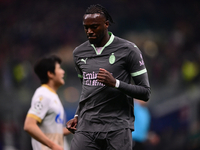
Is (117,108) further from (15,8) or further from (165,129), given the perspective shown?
(15,8)

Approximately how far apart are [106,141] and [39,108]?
1394 millimetres

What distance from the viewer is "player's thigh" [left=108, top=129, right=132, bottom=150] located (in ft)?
9.00

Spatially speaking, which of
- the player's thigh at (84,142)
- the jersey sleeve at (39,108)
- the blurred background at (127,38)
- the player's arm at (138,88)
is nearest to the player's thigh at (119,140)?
the player's thigh at (84,142)

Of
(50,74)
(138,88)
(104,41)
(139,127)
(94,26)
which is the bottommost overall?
(139,127)

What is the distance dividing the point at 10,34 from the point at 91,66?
10.0 metres

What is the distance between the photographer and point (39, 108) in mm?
3912

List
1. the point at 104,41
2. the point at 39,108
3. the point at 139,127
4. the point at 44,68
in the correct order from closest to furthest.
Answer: the point at 104,41 → the point at 39,108 → the point at 44,68 → the point at 139,127

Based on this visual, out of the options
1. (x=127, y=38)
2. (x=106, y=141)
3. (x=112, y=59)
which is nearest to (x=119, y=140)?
(x=106, y=141)

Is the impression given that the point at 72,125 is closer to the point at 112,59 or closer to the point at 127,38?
the point at 112,59

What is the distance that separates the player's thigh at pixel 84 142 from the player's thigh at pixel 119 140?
5.8 inches

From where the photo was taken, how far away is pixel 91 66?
294 centimetres

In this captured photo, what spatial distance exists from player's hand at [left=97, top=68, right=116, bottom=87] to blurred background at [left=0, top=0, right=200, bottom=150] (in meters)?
7.35

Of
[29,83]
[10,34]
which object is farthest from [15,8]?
[29,83]

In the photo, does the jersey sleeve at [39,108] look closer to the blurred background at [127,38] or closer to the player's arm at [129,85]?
the player's arm at [129,85]
